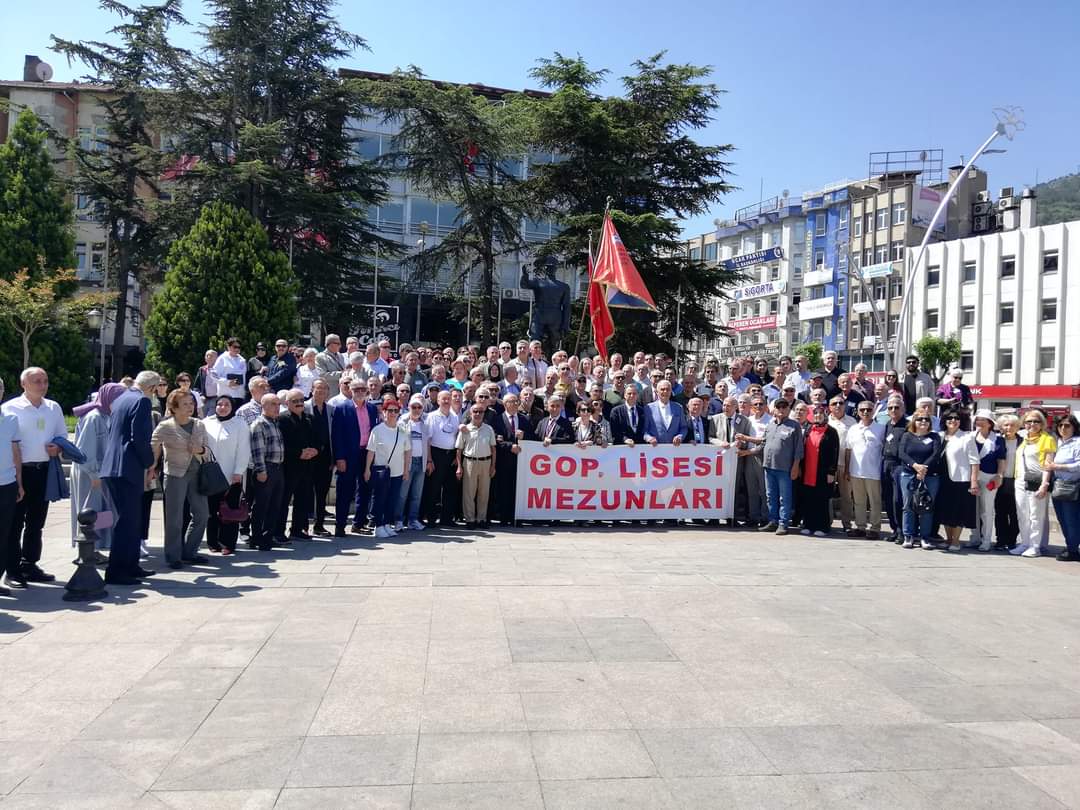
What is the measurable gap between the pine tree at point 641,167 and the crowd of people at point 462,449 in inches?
688

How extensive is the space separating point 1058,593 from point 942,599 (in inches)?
60.0

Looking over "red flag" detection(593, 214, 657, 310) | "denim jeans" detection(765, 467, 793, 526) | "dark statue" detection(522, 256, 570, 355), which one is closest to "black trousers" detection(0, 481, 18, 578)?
"denim jeans" detection(765, 467, 793, 526)

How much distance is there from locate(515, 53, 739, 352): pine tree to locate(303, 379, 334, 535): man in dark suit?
21.2 meters

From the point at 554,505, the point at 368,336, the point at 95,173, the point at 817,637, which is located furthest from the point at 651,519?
the point at 95,173

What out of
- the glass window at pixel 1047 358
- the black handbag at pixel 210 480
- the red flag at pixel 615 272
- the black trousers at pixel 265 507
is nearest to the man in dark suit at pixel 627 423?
the red flag at pixel 615 272

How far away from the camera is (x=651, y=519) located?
542 inches

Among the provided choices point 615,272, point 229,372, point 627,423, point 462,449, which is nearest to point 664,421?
point 627,423

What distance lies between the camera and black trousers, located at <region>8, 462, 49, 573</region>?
8391 mm

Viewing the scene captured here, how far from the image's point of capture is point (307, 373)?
48.2ft

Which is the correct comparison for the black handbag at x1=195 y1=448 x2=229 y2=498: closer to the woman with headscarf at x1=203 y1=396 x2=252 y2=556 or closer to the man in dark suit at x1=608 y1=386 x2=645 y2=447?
the woman with headscarf at x1=203 y1=396 x2=252 y2=556

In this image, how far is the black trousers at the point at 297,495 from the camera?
36.4ft

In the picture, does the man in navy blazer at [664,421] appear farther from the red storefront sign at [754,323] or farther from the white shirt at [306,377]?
the red storefront sign at [754,323]

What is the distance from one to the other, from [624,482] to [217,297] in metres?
15.4

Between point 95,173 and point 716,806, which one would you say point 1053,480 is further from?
point 95,173
